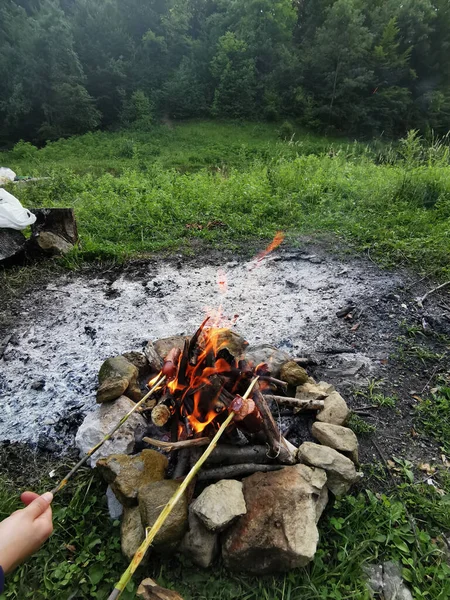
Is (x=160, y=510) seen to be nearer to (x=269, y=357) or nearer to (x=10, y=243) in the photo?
(x=269, y=357)

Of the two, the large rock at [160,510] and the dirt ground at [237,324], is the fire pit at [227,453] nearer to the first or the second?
the large rock at [160,510]

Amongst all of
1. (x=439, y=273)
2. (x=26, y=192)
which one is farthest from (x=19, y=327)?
(x=26, y=192)

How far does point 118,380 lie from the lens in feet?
7.97

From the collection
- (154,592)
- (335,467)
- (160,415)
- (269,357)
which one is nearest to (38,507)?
(154,592)

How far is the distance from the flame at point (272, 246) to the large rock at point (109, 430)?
8.94 ft

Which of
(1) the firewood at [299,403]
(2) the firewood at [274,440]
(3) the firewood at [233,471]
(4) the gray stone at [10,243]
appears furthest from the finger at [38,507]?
(4) the gray stone at [10,243]

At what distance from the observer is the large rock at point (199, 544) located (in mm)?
1658

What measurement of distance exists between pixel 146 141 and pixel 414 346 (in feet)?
68.7

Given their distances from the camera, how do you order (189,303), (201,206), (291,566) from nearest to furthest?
(291,566), (189,303), (201,206)

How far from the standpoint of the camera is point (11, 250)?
4.43 meters

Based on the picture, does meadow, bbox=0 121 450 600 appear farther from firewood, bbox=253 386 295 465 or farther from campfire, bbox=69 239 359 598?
firewood, bbox=253 386 295 465

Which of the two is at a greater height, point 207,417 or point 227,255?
point 207,417

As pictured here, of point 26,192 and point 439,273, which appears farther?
point 26,192

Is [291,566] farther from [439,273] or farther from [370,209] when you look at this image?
[370,209]
